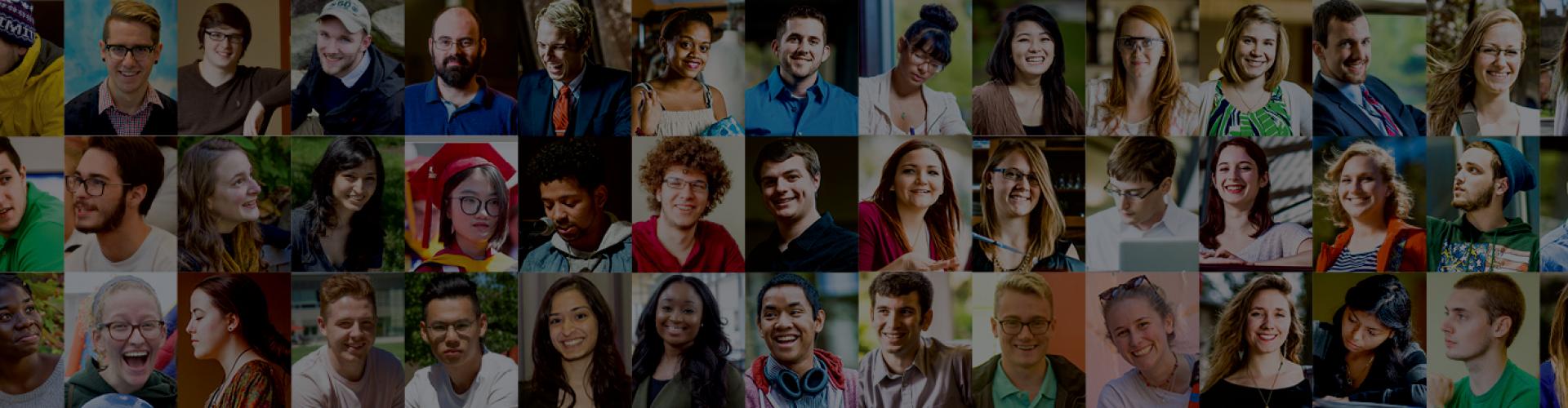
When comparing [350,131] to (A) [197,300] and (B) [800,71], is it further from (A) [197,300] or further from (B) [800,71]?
(B) [800,71]

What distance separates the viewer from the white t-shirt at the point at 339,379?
451 cm

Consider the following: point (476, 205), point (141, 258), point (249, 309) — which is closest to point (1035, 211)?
point (476, 205)

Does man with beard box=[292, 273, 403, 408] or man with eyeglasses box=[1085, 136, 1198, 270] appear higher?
man with eyeglasses box=[1085, 136, 1198, 270]

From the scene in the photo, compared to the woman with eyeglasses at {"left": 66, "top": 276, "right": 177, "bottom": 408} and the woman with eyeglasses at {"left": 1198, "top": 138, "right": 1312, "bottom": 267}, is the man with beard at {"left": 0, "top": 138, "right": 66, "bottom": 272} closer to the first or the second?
the woman with eyeglasses at {"left": 66, "top": 276, "right": 177, "bottom": 408}

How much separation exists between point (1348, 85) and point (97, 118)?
490cm

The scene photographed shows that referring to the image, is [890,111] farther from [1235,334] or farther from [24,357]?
[24,357]

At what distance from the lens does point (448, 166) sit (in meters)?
4.45

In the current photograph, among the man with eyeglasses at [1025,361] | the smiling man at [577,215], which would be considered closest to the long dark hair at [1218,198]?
the man with eyeglasses at [1025,361]

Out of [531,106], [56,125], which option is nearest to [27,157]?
[56,125]

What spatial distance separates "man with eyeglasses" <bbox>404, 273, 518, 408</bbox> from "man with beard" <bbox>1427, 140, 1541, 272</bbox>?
3.68 m

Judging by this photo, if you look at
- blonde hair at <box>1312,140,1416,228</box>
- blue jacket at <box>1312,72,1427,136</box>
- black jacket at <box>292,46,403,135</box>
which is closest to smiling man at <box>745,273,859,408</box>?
black jacket at <box>292,46,403,135</box>

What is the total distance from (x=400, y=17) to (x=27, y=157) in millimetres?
1562

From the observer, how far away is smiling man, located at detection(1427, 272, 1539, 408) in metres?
4.50

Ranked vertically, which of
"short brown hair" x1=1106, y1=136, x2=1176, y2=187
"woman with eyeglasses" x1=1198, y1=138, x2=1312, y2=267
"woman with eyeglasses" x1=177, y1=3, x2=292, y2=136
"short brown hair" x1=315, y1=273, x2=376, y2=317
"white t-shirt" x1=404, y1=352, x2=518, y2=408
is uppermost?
"woman with eyeglasses" x1=177, y1=3, x2=292, y2=136
